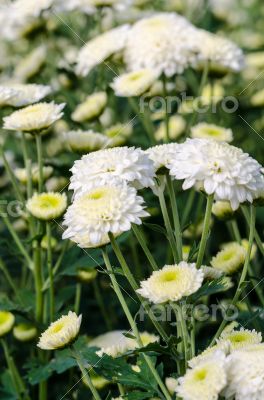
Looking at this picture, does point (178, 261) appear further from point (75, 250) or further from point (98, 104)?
point (98, 104)

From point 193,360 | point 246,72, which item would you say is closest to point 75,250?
point 193,360

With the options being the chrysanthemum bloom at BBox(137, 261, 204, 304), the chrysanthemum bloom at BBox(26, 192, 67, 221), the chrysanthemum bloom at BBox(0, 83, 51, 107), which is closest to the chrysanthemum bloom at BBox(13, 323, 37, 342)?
the chrysanthemum bloom at BBox(26, 192, 67, 221)

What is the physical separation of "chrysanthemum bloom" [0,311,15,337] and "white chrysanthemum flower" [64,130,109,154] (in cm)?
50

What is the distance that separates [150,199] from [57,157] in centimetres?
52

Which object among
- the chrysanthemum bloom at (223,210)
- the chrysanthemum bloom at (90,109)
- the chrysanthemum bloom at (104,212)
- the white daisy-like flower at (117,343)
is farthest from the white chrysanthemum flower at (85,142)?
the chrysanthemum bloom at (104,212)

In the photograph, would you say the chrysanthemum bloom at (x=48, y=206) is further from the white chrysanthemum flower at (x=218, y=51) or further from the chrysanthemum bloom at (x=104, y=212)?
the white chrysanthemum flower at (x=218, y=51)

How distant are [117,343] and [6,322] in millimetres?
279

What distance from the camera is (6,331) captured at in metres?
2.00

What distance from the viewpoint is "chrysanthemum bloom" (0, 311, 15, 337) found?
78.8 inches

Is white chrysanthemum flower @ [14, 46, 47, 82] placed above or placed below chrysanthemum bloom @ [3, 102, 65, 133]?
below

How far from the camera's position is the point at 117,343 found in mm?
2023

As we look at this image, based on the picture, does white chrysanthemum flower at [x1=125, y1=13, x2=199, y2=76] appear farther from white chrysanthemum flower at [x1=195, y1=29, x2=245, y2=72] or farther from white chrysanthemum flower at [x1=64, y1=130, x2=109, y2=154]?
white chrysanthemum flower at [x1=64, y1=130, x2=109, y2=154]

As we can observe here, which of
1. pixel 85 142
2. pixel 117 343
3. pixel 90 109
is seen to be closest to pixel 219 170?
pixel 117 343

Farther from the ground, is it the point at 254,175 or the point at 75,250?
the point at 254,175
